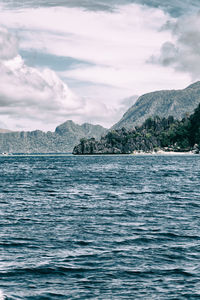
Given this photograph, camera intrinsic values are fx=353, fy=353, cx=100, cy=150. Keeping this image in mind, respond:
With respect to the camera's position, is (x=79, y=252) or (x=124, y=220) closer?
(x=79, y=252)

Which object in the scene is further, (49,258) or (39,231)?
(39,231)

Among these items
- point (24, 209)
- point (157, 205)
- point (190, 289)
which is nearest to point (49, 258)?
point (190, 289)

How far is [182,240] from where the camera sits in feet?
79.6

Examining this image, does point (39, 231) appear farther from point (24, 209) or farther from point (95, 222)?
point (24, 209)

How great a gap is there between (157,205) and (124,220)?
10.2 metres

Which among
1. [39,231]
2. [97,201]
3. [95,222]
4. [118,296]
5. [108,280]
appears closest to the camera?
[118,296]

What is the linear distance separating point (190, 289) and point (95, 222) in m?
16.3

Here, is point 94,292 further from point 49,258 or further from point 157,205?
point 157,205

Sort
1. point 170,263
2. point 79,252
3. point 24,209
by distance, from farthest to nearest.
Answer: point 24,209
point 79,252
point 170,263

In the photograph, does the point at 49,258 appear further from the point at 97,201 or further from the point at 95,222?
the point at 97,201

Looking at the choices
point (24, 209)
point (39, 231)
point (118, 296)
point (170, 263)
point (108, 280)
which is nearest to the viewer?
point (118, 296)

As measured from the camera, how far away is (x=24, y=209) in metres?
38.5

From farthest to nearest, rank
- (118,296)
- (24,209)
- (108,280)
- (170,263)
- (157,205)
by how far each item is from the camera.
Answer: (157,205) < (24,209) < (170,263) < (108,280) < (118,296)

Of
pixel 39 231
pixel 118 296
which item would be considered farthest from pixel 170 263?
pixel 39 231
